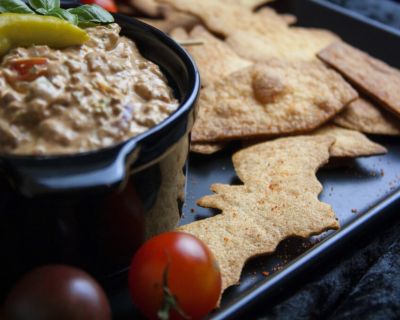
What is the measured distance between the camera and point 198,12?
3.10m

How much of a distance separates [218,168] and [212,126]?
15cm

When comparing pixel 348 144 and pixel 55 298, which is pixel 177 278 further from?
pixel 348 144

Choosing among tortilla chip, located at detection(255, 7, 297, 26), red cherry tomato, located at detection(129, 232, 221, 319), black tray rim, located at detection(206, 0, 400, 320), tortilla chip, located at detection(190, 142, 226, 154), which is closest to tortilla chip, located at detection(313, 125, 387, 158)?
black tray rim, located at detection(206, 0, 400, 320)

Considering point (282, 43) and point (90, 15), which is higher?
point (90, 15)

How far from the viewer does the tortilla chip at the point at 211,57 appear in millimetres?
2644

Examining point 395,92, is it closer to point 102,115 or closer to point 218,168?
point 218,168

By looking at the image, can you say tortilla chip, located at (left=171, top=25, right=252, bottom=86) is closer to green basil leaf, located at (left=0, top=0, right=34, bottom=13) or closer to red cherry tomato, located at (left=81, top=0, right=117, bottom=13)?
red cherry tomato, located at (left=81, top=0, right=117, bottom=13)

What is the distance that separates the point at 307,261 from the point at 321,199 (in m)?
0.40

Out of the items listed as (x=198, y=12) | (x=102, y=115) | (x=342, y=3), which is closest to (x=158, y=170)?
(x=102, y=115)

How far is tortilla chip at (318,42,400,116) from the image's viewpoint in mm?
2510

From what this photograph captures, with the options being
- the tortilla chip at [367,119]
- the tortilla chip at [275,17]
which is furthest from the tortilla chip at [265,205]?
the tortilla chip at [275,17]

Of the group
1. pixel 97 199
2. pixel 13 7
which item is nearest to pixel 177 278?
pixel 97 199

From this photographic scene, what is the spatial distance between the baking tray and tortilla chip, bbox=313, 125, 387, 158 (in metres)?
0.07

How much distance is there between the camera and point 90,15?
1.88 meters
